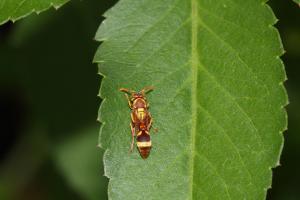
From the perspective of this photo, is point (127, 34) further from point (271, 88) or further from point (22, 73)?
point (22, 73)

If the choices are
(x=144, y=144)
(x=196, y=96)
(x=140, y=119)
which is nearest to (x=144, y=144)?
(x=144, y=144)

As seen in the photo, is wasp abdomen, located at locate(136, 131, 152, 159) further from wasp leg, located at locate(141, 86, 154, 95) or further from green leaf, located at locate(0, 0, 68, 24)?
green leaf, located at locate(0, 0, 68, 24)

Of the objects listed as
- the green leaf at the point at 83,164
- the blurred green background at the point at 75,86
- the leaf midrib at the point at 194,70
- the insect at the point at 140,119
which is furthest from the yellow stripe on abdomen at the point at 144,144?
the green leaf at the point at 83,164

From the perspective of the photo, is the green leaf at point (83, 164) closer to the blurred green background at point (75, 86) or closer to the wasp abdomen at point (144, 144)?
the blurred green background at point (75, 86)

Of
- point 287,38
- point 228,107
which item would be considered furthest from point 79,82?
point 228,107

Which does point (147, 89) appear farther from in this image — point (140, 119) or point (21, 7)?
point (21, 7)

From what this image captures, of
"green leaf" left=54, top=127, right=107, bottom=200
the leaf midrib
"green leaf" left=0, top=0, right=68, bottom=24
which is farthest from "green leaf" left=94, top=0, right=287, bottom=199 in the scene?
"green leaf" left=54, top=127, right=107, bottom=200
